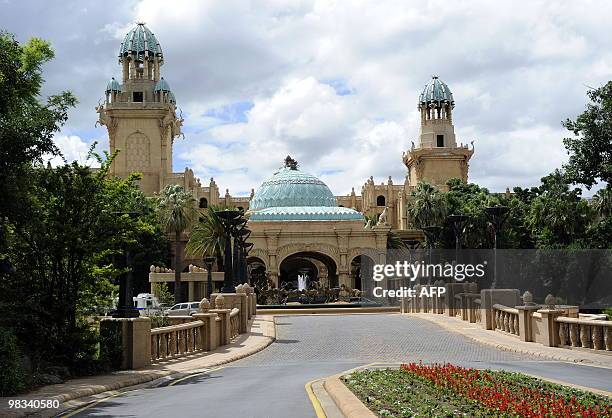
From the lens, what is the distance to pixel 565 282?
54375mm

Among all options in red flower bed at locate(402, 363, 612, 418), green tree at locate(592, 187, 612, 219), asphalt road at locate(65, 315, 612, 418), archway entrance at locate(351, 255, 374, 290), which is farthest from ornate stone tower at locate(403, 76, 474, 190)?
red flower bed at locate(402, 363, 612, 418)

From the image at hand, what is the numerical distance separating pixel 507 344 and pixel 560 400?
540 inches

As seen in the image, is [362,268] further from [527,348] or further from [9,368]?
[9,368]

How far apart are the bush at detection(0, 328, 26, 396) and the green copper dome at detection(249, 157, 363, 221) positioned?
204 feet

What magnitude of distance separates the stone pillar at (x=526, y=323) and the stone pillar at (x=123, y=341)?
1229 centimetres

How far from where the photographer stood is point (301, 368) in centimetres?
1962

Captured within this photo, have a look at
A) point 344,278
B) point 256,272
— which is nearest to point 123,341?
point 344,278

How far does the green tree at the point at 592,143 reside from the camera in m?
36.7

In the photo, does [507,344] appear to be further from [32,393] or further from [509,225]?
[509,225]

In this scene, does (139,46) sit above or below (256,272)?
above

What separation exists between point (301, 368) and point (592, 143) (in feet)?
74.6

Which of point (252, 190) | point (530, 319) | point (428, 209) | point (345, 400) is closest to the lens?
point (345, 400)

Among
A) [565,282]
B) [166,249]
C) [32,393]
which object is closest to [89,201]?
[32,393]

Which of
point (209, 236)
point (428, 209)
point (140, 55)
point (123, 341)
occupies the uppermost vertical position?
point (140, 55)
